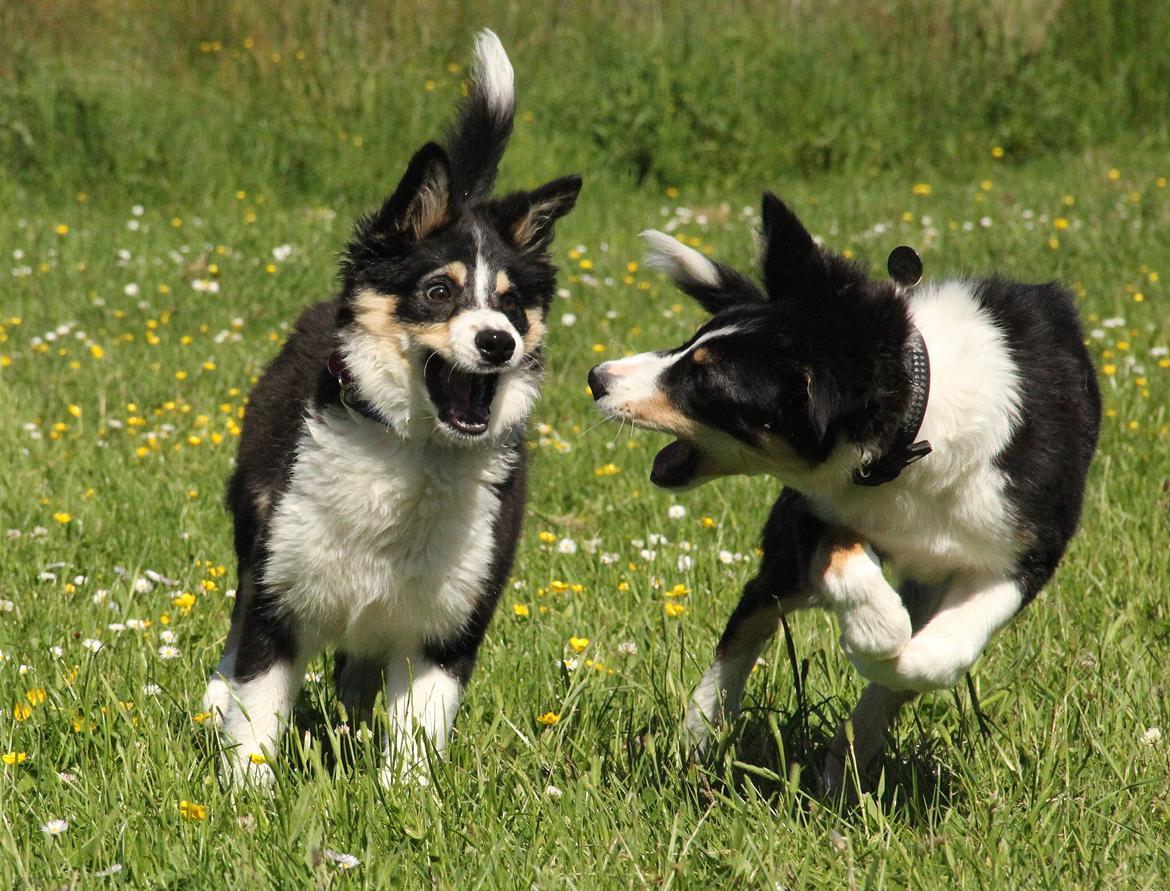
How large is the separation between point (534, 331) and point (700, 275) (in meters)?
0.59

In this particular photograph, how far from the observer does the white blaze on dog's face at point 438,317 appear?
12.0 feet

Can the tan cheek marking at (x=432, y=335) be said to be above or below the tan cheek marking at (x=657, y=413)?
below

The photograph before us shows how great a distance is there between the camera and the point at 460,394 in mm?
3744

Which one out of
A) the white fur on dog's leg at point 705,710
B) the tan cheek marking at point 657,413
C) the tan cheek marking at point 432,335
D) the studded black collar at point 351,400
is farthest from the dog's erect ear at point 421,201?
the white fur on dog's leg at point 705,710

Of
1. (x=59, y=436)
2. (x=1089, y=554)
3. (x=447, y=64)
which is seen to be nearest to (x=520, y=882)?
(x=1089, y=554)

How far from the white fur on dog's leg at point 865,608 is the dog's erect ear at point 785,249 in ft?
2.07

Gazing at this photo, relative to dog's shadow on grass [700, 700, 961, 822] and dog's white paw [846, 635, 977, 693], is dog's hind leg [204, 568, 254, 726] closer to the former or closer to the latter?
dog's shadow on grass [700, 700, 961, 822]

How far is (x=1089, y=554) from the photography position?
4801 millimetres

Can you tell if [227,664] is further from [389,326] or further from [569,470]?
[569,470]

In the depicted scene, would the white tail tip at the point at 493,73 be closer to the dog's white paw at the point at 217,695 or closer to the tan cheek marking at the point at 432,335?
the tan cheek marking at the point at 432,335

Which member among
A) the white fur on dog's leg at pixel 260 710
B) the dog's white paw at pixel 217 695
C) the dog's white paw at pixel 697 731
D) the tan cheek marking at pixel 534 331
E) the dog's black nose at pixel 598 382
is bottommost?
the dog's white paw at pixel 217 695

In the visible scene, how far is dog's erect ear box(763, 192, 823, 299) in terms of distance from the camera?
10.3ft

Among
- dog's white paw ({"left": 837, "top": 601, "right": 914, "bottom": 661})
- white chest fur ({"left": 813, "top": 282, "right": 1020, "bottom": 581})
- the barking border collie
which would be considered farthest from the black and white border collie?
dog's white paw ({"left": 837, "top": 601, "right": 914, "bottom": 661})

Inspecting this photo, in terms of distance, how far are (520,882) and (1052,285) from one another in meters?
2.13
